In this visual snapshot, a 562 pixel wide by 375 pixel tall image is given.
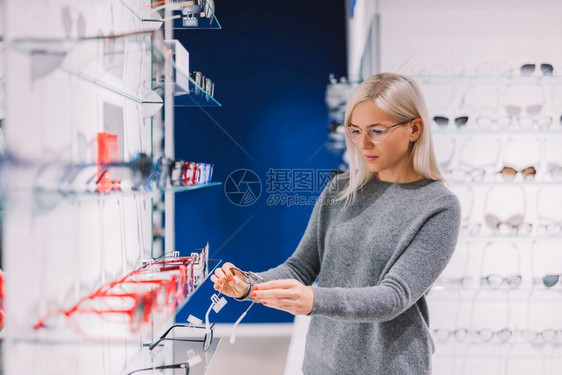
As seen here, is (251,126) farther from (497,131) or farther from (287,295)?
Answer: (497,131)

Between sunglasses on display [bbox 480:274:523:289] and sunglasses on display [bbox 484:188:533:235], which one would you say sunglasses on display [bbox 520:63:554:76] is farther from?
sunglasses on display [bbox 480:274:523:289]

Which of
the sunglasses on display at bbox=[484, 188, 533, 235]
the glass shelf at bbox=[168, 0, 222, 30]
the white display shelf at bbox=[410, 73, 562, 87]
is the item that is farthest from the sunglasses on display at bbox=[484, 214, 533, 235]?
the glass shelf at bbox=[168, 0, 222, 30]

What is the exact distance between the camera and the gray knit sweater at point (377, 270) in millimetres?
1271

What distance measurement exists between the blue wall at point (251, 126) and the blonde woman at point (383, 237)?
2.17ft

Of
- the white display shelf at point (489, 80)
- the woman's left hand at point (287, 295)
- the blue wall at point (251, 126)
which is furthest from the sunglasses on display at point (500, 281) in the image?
the woman's left hand at point (287, 295)

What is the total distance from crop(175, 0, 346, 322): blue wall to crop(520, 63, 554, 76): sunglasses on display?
133 centimetres

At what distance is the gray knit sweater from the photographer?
127cm

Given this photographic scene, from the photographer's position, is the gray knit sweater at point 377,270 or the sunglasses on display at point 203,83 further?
the sunglasses on display at point 203,83

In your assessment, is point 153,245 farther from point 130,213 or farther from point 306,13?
point 306,13

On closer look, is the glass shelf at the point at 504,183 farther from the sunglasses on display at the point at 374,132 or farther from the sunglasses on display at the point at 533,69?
the sunglasses on display at the point at 374,132

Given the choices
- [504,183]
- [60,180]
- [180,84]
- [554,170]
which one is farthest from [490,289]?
[60,180]

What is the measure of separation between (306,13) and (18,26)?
1714 millimetres

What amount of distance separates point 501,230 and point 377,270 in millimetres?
2023

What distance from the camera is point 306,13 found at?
2.54 metres
